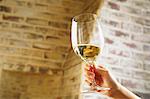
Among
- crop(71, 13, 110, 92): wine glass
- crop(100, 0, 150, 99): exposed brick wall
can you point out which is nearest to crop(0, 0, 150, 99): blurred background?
crop(100, 0, 150, 99): exposed brick wall

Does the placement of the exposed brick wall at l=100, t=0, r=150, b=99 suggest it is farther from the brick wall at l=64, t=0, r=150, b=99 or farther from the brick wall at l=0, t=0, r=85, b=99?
the brick wall at l=0, t=0, r=85, b=99

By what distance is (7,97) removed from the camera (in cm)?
247

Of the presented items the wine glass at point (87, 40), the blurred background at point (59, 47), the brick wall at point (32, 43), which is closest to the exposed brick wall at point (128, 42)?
the blurred background at point (59, 47)

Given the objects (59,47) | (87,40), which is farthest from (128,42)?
(87,40)

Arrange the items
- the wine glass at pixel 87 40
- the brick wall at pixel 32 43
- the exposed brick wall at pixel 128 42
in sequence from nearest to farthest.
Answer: the wine glass at pixel 87 40, the exposed brick wall at pixel 128 42, the brick wall at pixel 32 43

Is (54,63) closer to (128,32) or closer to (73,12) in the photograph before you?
(73,12)

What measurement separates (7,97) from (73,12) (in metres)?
0.94

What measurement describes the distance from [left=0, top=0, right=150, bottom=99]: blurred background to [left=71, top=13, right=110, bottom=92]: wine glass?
1.07 meters

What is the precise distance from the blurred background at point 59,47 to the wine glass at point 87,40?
1.07 metres

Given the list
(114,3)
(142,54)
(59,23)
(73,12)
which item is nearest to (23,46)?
(59,23)

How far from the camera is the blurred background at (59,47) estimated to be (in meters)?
2.11

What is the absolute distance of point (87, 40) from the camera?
0.98 meters

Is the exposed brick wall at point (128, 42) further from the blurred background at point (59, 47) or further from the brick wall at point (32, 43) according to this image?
the brick wall at point (32, 43)

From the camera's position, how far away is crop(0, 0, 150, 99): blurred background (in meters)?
2.11
